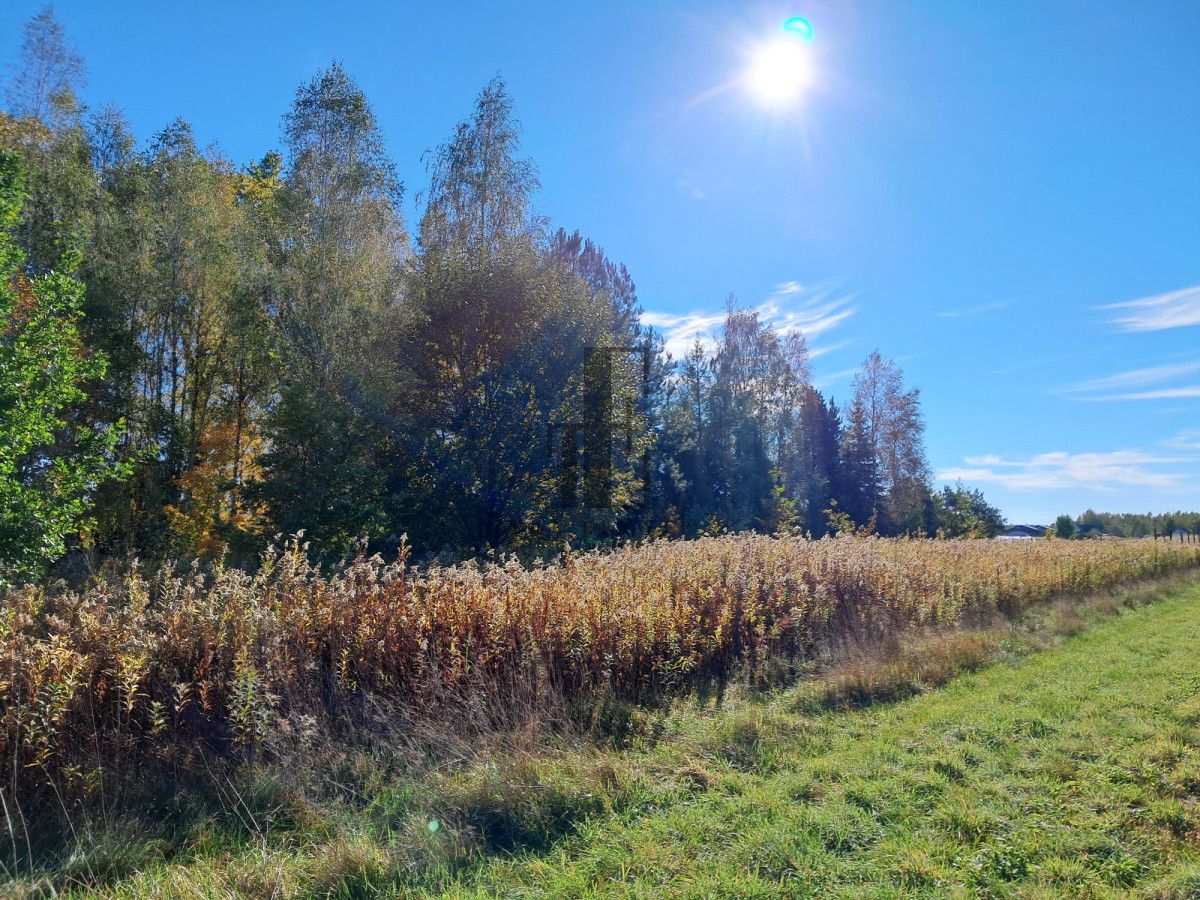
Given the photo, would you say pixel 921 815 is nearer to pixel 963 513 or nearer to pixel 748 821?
pixel 748 821

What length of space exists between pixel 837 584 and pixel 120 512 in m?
19.1

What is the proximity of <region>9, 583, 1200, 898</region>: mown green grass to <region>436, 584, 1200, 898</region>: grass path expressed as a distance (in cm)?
1

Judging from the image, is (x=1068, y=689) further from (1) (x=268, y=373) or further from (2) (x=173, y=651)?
(1) (x=268, y=373)

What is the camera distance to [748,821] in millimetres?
3545

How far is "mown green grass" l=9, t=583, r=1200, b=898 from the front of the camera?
3008 millimetres

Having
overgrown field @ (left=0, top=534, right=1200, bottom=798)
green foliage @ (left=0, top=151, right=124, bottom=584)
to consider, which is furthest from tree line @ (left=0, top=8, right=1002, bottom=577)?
overgrown field @ (left=0, top=534, right=1200, bottom=798)

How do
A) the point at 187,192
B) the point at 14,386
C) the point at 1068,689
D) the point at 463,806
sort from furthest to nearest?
the point at 187,192, the point at 14,386, the point at 1068,689, the point at 463,806

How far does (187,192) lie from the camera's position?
19.2 m

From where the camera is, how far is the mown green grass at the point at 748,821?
3.01m

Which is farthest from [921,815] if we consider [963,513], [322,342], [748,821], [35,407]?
[963,513]

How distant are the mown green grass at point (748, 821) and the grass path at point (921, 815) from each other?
0.5 inches

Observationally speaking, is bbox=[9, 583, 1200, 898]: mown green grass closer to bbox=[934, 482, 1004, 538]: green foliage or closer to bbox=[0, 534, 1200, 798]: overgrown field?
bbox=[0, 534, 1200, 798]: overgrown field

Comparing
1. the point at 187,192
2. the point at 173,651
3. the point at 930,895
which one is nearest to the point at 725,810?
the point at 930,895

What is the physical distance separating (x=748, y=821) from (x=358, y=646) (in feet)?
9.67
